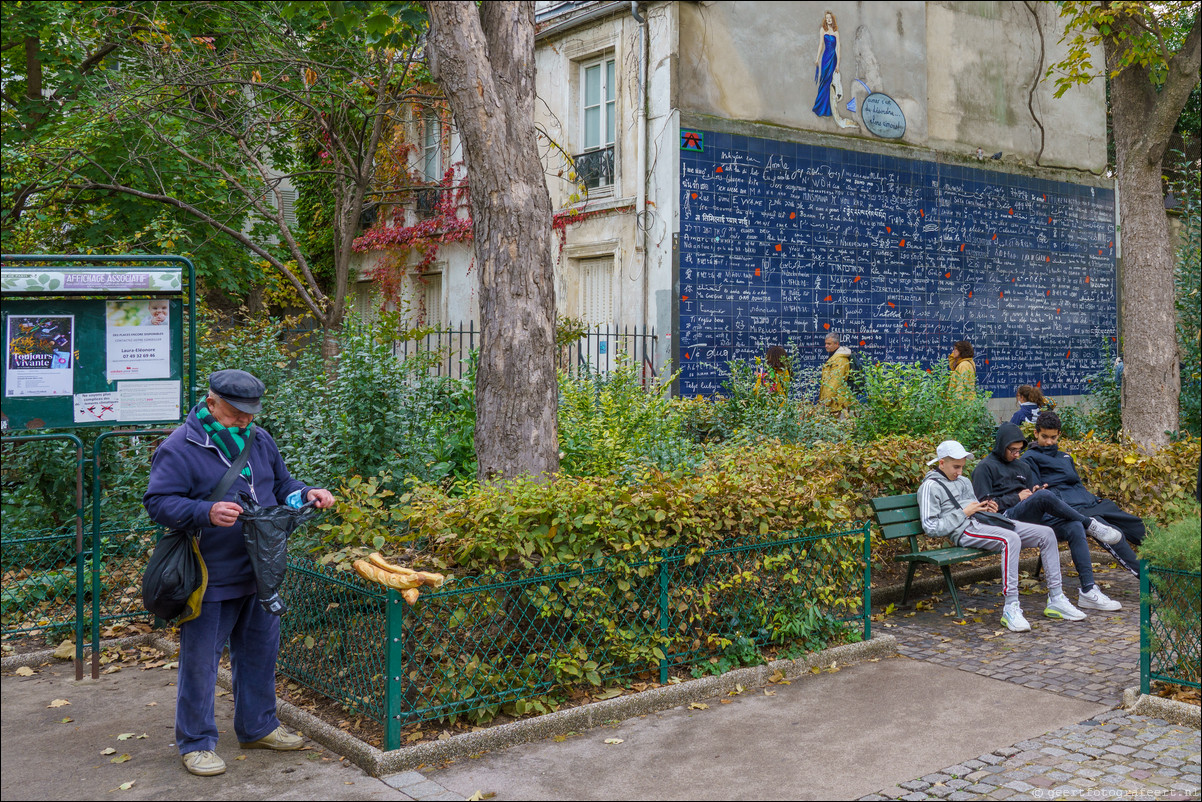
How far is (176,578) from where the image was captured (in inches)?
182

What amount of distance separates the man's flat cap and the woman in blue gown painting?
1222cm

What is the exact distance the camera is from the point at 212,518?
4.51 m

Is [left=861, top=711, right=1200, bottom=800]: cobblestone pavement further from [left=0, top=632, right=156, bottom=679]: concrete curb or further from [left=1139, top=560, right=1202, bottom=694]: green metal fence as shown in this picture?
[left=0, top=632, right=156, bottom=679]: concrete curb

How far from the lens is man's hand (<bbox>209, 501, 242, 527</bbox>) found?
4508mm

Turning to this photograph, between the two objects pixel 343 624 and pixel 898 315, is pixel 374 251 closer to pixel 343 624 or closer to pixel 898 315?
pixel 898 315

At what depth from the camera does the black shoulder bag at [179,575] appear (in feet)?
15.2

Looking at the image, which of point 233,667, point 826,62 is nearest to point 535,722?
point 233,667

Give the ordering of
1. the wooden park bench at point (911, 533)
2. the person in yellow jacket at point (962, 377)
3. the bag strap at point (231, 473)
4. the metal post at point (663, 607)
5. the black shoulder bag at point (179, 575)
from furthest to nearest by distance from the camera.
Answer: the person in yellow jacket at point (962, 377), the wooden park bench at point (911, 533), the metal post at point (663, 607), the bag strap at point (231, 473), the black shoulder bag at point (179, 575)

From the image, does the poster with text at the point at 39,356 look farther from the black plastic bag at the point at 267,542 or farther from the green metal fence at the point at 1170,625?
the green metal fence at the point at 1170,625

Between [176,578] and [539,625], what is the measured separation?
6.09 ft

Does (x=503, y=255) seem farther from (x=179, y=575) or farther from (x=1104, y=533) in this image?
(x=1104, y=533)

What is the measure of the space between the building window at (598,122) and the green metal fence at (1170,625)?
10647 mm

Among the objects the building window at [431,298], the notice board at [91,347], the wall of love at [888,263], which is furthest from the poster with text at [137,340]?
the building window at [431,298]

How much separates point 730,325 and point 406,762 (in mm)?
10216
